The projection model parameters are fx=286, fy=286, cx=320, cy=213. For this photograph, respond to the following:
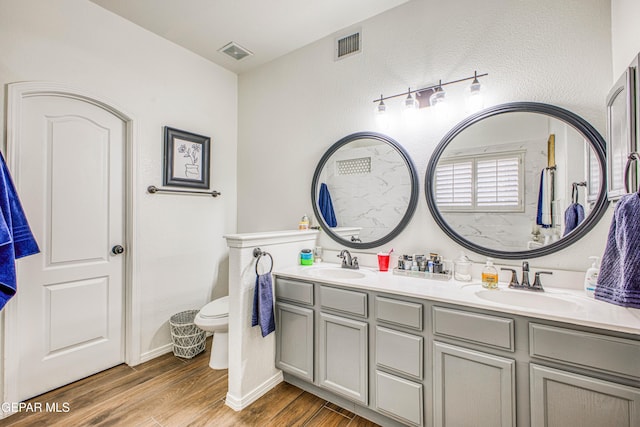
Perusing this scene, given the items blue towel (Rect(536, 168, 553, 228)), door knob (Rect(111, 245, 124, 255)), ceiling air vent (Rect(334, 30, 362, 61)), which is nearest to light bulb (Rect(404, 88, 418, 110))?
ceiling air vent (Rect(334, 30, 362, 61))

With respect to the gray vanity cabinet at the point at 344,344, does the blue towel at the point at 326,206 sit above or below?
above

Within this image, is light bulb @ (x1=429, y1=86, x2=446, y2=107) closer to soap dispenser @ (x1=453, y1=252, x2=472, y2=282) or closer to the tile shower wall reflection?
the tile shower wall reflection

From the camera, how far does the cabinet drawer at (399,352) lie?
1549mm

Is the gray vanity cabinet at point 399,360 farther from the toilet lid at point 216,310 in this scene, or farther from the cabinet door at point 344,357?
the toilet lid at point 216,310

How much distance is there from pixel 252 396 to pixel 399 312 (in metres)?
1.20

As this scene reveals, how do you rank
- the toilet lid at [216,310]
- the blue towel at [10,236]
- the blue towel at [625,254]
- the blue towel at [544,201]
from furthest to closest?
the toilet lid at [216,310] < the blue towel at [544,201] < the blue towel at [10,236] < the blue towel at [625,254]

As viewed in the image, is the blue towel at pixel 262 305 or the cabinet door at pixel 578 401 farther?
the blue towel at pixel 262 305

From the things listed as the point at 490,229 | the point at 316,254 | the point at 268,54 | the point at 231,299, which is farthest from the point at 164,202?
the point at 490,229

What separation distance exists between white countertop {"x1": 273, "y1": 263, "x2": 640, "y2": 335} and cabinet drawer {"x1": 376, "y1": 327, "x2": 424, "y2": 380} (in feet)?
0.80

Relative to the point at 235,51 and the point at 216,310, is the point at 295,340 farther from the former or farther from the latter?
the point at 235,51

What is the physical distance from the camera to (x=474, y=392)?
139 cm

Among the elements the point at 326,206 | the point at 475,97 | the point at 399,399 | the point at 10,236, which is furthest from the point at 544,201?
the point at 10,236

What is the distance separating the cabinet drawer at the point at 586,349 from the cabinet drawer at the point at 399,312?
499 mm

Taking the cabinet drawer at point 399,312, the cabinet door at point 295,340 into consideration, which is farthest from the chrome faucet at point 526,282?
the cabinet door at point 295,340
